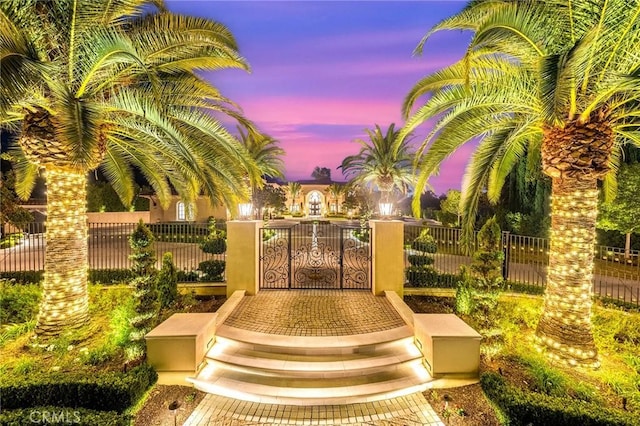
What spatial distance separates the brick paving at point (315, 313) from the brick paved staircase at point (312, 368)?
0.32 metres

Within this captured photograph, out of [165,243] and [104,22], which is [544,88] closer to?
[104,22]

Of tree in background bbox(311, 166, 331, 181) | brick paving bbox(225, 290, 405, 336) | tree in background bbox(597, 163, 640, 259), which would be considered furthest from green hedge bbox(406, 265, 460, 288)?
tree in background bbox(311, 166, 331, 181)

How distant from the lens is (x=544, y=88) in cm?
439

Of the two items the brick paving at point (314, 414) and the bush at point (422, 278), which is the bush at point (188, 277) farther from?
the bush at point (422, 278)

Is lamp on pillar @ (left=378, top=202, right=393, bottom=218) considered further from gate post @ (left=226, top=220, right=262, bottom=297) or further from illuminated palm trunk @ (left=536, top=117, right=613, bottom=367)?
illuminated palm trunk @ (left=536, top=117, right=613, bottom=367)

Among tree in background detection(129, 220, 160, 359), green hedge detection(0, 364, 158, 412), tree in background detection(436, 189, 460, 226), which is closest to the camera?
green hedge detection(0, 364, 158, 412)

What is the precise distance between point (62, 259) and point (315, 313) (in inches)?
220

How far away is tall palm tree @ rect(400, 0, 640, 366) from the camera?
14.9ft

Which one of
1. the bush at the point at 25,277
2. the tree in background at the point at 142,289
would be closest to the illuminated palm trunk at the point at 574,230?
the tree in background at the point at 142,289

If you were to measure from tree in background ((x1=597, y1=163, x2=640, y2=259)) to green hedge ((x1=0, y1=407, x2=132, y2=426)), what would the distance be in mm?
18159

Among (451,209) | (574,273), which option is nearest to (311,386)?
(574,273)

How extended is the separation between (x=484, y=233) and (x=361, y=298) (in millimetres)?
3538

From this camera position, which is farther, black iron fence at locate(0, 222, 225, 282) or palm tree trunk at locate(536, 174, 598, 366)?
black iron fence at locate(0, 222, 225, 282)

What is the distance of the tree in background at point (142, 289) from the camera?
17.6 feet
